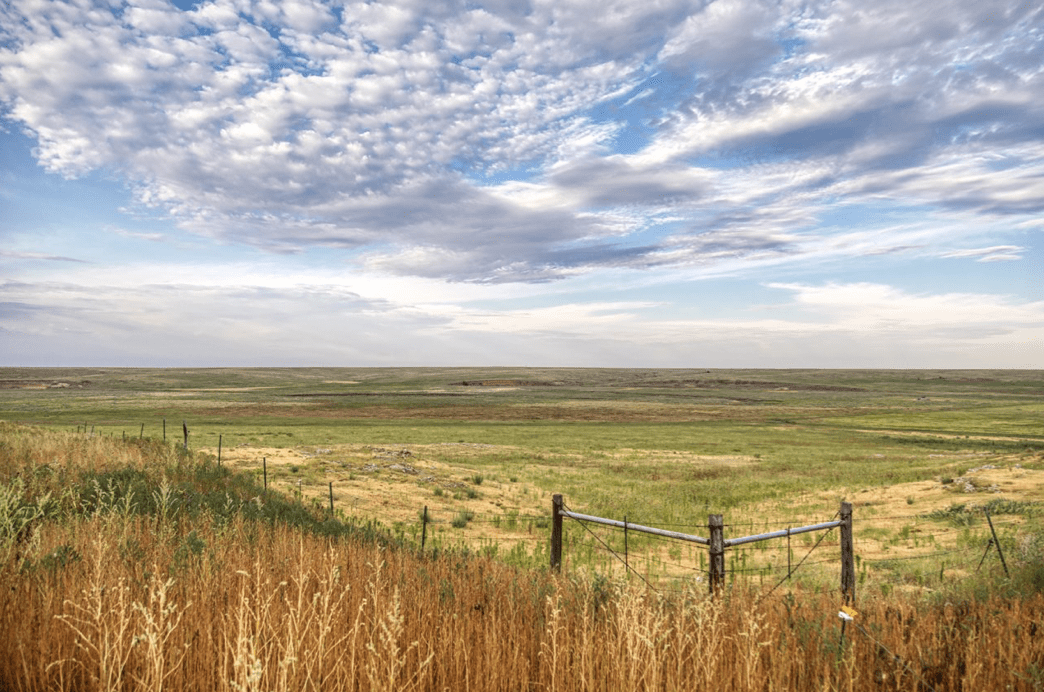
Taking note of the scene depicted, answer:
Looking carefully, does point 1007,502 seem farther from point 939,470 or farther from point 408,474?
point 408,474

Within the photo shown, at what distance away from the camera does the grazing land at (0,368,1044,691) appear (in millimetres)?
3875

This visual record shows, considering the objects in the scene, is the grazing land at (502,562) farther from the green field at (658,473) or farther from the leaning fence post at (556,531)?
the leaning fence post at (556,531)

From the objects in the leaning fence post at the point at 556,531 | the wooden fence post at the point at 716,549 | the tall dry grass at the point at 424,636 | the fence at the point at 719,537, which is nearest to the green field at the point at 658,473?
the fence at the point at 719,537

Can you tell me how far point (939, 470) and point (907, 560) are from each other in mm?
16186

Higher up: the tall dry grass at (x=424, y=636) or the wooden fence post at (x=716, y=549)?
the tall dry grass at (x=424, y=636)

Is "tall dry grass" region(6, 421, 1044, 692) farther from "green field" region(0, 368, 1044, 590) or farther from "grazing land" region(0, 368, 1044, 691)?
"green field" region(0, 368, 1044, 590)

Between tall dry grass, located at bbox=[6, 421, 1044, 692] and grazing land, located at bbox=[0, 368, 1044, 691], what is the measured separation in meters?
0.04

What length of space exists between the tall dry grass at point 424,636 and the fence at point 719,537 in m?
2.31

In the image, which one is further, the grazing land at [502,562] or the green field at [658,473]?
the green field at [658,473]

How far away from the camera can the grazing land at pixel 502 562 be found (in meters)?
3.88

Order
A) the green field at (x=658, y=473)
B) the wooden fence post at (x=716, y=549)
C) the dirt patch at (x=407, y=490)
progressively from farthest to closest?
the dirt patch at (x=407, y=490) → the green field at (x=658, y=473) → the wooden fence post at (x=716, y=549)

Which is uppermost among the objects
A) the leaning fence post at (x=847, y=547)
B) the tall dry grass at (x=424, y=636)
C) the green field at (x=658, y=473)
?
the tall dry grass at (x=424, y=636)

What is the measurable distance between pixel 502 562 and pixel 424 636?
495 centimetres

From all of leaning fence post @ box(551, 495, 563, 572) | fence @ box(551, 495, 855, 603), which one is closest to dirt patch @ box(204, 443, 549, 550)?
leaning fence post @ box(551, 495, 563, 572)
